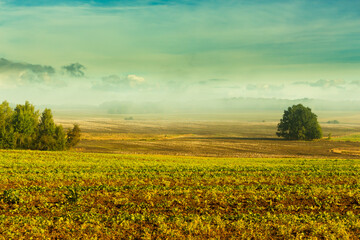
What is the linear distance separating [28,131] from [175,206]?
232 ft

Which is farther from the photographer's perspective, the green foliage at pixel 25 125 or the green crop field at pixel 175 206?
the green foliage at pixel 25 125

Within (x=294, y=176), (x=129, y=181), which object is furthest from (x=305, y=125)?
(x=129, y=181)

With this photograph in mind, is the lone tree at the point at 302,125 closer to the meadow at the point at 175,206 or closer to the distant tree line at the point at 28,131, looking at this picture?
the distant tree line at the point at 28,131

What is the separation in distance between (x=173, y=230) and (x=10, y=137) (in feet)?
239

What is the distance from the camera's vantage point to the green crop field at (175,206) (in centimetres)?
1530

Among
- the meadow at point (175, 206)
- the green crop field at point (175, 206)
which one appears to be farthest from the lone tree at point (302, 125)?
the green crop field at point (175, 206)

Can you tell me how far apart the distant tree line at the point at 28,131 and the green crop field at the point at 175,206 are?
5045 cm

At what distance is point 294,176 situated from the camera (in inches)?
1206

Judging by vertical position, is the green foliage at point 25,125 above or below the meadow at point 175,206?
above

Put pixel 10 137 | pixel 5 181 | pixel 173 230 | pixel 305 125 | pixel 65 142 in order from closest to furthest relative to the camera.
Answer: pixel 173 230
pixel 5 181
pixel 10 137
pixel 65 142
pixel 305 125

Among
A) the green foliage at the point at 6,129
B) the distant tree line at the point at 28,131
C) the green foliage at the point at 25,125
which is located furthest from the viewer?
the green foliage at the point at 25,125

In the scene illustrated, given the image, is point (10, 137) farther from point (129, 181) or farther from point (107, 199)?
point (107, 199)

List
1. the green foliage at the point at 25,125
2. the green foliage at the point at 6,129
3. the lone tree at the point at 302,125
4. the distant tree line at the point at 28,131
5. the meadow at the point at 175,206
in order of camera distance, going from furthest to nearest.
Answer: the lone tree at the point at 302,125 → the green foliage at the point at 25,125 → the distant tree line at the point at 28,131 → the green foliage at the point at 6,129 → the meadow at the point at 175,206

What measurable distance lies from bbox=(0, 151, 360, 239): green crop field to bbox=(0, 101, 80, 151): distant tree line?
1986 inches
